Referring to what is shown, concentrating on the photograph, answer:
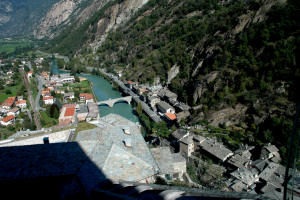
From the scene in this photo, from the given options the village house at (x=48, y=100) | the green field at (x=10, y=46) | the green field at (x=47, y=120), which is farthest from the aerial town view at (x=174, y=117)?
the green field at (x=10, y=46)

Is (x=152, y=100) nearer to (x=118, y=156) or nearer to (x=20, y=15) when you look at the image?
(x=118, y=156)

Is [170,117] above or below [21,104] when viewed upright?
below

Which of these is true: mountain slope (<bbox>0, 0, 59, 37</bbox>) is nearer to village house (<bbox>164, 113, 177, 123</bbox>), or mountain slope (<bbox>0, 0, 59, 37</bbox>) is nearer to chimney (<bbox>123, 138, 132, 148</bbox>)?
village house (<bbox>164, 113, 177, 123</bbox>)

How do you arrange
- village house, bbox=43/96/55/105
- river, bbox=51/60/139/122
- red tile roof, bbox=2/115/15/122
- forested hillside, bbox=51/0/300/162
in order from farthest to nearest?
village house, bbox=43/96/55/105 → river, bbox=51/60/139/122 → red tile roof, bbox=2/115/15/122 → forested hillside, bbox=51/0/300/162

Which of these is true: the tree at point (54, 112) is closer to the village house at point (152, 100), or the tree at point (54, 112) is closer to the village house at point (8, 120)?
the village house at point (8, 120)

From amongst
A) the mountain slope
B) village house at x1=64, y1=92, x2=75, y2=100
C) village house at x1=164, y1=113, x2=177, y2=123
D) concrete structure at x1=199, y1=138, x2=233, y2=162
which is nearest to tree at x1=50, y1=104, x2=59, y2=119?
village house at x1=64, y1=92, x2=75, y2=100

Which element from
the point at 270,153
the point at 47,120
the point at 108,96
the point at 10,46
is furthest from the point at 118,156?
the point at 10,46
